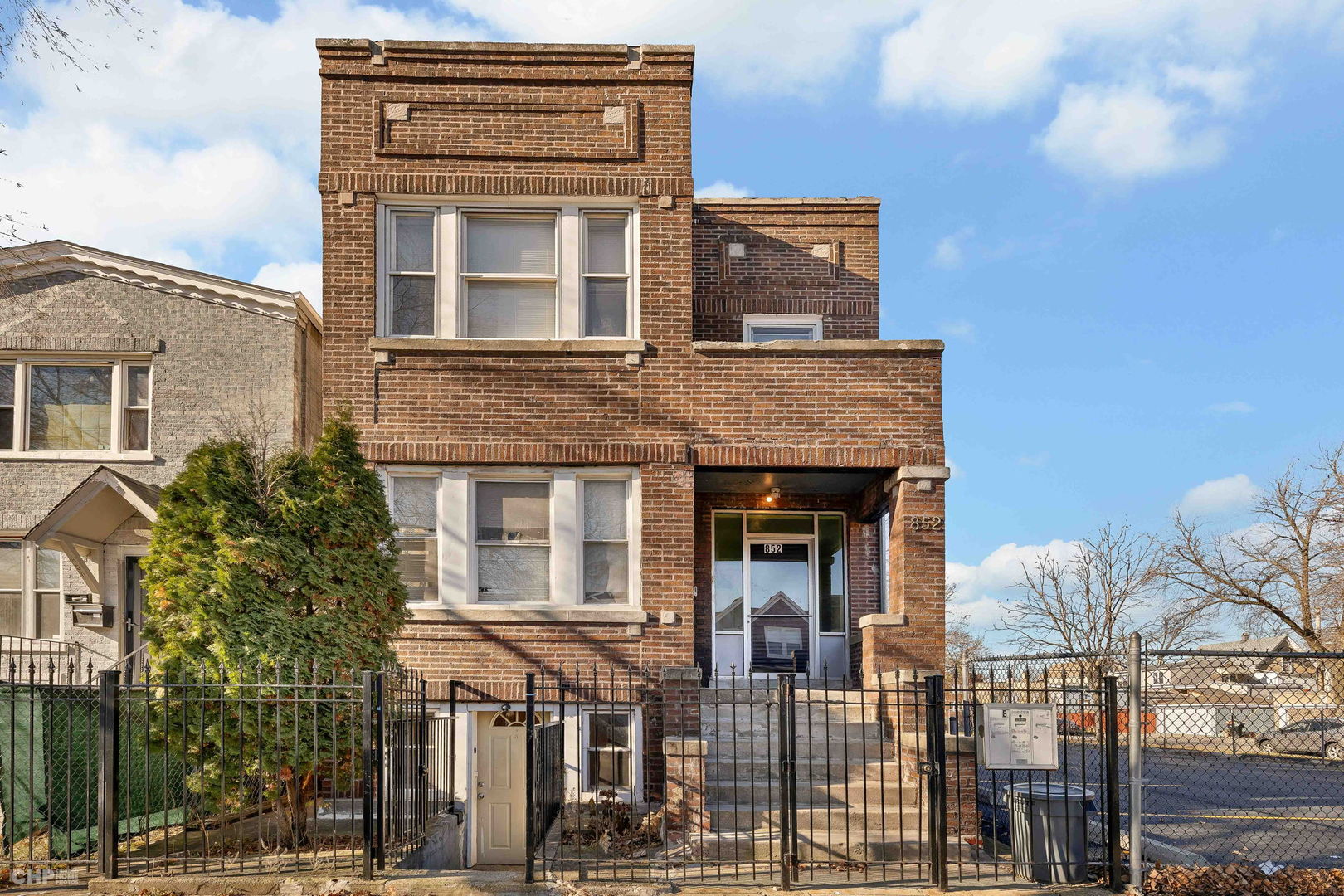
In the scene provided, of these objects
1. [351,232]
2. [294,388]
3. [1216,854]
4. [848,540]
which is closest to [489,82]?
[351,232]

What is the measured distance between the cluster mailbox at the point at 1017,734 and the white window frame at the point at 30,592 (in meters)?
11.7

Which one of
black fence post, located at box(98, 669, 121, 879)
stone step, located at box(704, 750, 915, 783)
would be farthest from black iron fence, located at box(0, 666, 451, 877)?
stone step, located at box(704, 750, 915, 783)

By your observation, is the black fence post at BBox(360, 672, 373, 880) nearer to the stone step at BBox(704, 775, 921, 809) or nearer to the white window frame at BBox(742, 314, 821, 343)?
the stone step at BBox(704, 775, 921, 809)

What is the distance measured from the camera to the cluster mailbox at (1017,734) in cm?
1000

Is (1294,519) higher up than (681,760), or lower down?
higher up

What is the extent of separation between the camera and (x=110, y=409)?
15141 mm

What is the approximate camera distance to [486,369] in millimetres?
13820

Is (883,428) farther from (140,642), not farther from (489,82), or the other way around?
(140,642)

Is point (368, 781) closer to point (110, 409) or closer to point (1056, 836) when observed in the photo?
point (1056, 836)

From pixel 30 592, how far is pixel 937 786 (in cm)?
1182

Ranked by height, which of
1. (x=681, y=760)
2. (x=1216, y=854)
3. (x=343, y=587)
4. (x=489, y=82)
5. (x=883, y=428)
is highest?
(x=489, y=82)

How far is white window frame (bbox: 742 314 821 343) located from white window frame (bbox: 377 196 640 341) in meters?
2.63

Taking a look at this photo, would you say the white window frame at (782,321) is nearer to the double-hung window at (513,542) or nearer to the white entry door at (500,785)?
the double-hung window at (513,542)

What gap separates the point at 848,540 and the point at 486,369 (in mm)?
5723
